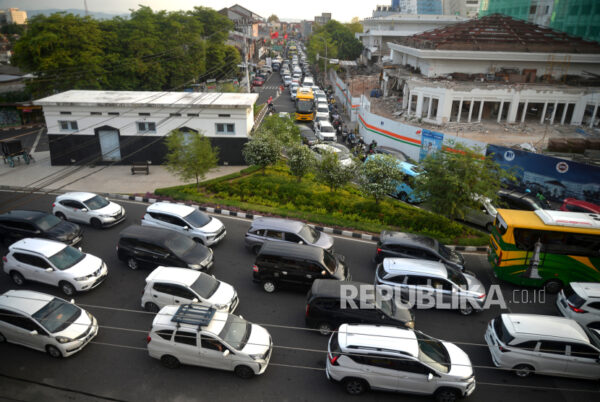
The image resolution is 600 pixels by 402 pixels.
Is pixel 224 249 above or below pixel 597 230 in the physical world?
below

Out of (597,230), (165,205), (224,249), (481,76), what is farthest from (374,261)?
(481,76)

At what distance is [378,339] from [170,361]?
16.8ft

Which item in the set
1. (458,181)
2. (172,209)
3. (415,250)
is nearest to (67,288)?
(172,209)

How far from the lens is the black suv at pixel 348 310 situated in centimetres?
1051

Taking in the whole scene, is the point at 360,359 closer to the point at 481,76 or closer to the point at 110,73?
the point at 481,76

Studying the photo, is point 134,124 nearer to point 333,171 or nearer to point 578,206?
point 333,171

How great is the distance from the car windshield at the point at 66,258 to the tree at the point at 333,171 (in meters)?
11.3

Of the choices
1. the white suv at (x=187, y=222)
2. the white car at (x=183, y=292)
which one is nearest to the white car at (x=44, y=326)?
the white car at (x=183, y=292)

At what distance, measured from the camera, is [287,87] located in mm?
62312

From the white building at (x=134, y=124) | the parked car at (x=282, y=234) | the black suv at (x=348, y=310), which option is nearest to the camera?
the black suv at (x=348, y=310)

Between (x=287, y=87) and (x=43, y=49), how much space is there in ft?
116

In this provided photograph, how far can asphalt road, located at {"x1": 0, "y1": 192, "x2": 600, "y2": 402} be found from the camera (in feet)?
29.5

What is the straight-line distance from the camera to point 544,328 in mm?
9898

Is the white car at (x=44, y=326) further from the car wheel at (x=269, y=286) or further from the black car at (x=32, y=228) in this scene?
the car wheel at (x=269, y=286)
